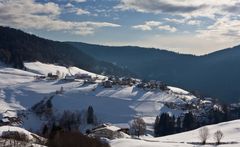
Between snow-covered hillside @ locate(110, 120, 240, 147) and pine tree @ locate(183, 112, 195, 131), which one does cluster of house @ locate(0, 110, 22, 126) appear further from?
snow-covered hillside @ locate(110, 120, 240, 147)

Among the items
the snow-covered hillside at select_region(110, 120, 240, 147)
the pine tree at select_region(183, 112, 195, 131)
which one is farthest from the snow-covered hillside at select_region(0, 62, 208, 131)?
the snow-covered hillside at select_region(110, 120, 240, 147)

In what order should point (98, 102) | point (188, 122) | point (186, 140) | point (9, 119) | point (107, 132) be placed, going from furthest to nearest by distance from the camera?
point (98, 102), point (188, 122), point (9, 119), point (107, 132), point (186, 140)

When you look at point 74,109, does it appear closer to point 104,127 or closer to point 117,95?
point 117,95

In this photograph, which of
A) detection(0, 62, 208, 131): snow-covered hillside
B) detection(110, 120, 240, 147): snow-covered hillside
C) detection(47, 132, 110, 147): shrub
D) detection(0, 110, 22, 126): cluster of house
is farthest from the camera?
detection(0, 62, 208, 131): snow-covered hillside

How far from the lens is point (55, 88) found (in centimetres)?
19962

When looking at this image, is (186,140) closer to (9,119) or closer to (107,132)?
(107,132)

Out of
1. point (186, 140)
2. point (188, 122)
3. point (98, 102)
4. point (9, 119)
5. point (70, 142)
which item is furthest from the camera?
point (98, 102)

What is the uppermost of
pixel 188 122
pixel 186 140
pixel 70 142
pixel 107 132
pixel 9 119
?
pixel 70 142

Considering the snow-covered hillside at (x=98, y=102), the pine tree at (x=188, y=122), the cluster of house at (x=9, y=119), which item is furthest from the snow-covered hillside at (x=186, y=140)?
the cluster of house at (x=9, y=119)

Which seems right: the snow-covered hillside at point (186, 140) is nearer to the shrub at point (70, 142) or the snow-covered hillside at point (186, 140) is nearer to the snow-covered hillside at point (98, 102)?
the shrub at point (70, 142)

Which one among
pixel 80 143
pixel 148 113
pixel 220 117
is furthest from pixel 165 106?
pixel 80 143

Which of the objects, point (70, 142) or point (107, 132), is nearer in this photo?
point (70, 142)

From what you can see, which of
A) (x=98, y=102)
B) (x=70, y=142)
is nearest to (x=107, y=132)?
(x=70, y=142)

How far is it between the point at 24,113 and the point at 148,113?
44.4 m
